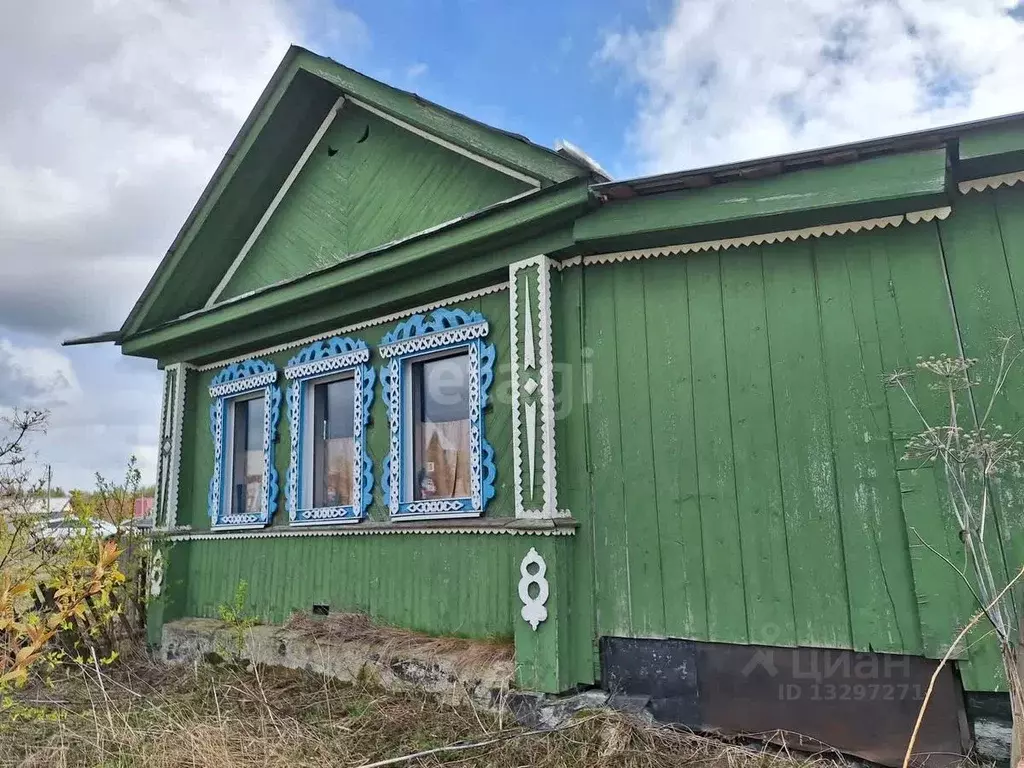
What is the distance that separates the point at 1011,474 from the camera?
345cm

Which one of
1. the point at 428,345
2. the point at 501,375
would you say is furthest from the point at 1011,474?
the point at 428,345

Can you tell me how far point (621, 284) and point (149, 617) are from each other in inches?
227

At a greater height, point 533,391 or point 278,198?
point 278,198

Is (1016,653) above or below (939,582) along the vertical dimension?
below

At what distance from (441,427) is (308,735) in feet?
7.33

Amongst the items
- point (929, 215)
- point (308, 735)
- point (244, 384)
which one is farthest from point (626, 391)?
point (244, 384)

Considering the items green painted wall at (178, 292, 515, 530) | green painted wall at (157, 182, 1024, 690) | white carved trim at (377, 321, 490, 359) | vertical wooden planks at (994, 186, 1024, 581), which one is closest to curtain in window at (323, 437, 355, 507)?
green painted wall at (178, 292, 515, 530)

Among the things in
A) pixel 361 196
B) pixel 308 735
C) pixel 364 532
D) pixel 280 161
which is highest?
pixel 280 161

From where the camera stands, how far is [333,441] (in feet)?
21.0

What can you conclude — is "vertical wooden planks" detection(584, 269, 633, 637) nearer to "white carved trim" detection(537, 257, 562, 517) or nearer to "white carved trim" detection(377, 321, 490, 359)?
"white carved trim" detection(537, 257, 562, 517)

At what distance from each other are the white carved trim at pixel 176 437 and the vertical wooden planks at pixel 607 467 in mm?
4824

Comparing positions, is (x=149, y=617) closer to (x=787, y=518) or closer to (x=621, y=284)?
(x=621, y=284)

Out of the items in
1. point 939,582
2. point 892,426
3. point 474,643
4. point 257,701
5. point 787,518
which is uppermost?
point 892,426

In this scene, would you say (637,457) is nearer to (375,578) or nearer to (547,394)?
(547,394)
